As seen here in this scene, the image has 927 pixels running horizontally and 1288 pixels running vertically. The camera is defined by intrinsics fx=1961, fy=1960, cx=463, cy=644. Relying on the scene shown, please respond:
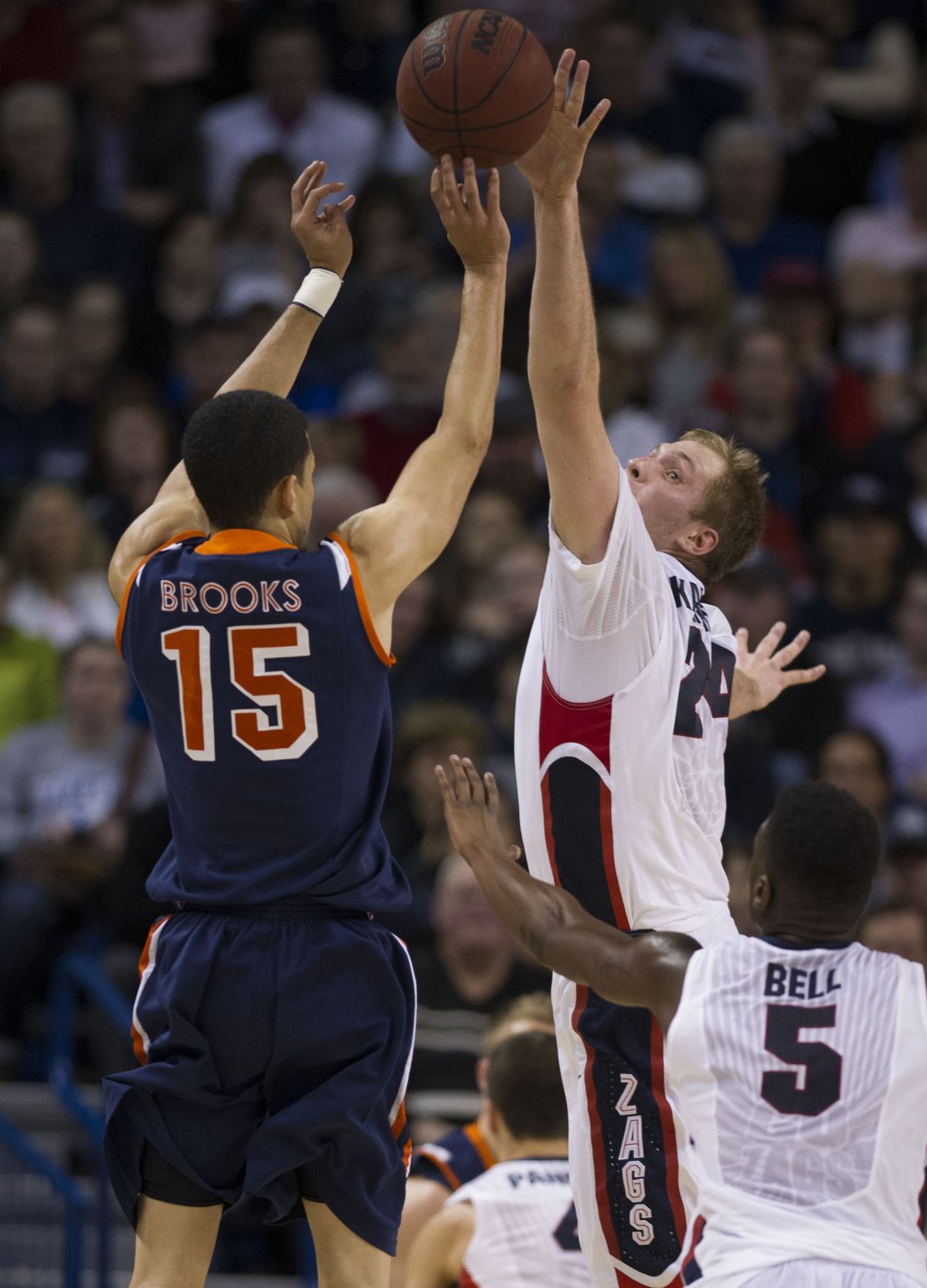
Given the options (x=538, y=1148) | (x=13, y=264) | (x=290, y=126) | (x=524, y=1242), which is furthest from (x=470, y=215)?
(x=290, y=126)

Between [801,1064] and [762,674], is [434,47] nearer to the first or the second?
[762,674]

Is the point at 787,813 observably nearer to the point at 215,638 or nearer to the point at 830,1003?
the point at 830,1003

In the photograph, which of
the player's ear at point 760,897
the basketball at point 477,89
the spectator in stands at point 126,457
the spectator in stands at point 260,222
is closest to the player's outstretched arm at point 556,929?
the player's ear at point 760,897

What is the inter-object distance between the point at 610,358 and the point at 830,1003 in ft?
23.9

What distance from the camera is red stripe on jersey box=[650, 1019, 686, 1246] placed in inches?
179

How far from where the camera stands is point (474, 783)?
442 cm

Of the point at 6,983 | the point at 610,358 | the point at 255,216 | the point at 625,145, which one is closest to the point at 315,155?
the point at 255,216

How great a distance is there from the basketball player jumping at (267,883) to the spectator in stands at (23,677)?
5.56 m

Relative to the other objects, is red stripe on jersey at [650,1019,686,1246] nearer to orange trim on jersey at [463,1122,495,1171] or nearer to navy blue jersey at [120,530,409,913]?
navy blue jersey at [120,530,409,913]

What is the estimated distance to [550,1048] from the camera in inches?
221

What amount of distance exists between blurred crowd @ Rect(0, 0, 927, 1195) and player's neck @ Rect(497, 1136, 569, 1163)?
2023mm

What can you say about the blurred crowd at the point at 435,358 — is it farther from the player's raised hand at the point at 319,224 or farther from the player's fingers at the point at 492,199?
the player's fingers at the point at 492,199

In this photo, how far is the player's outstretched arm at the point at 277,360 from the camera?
4.68 m

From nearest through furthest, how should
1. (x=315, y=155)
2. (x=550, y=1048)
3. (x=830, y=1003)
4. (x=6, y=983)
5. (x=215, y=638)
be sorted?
(x=830, y=1003)
(x=215, y=638)
(x=550, y=1048)
(x=6, y=983)
(x=315, y=155)
